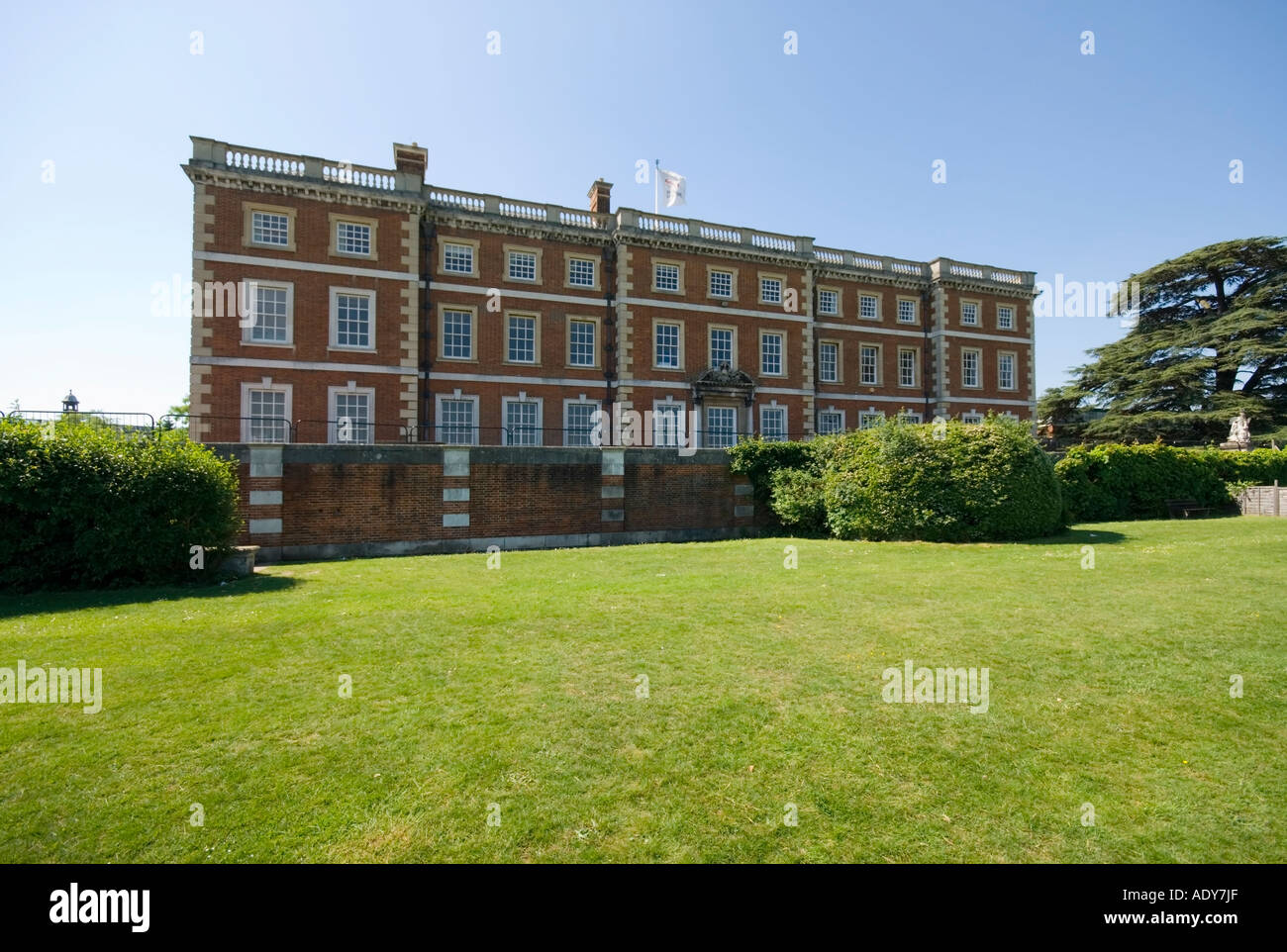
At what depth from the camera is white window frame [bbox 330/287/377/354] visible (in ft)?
84.7

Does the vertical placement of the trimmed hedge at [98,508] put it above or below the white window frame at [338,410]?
below

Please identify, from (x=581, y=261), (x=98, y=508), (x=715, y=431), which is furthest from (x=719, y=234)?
(x=98, y=508)

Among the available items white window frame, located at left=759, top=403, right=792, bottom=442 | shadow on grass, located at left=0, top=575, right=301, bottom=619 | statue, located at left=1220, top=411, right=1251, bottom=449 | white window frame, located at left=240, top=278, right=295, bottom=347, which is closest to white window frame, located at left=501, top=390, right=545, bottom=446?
white window frame, located at left=240, top=278, right=295, bottom=347

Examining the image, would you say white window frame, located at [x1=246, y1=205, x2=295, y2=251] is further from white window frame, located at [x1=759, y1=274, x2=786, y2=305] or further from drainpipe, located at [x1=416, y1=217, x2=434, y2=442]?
white window frame, located at [x1=759, y1=274, x2=786, y2=305]

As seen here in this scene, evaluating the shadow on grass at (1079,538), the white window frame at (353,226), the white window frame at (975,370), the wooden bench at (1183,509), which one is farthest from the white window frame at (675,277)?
A: the wooden bench at (1183,509)

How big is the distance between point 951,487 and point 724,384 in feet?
50.9

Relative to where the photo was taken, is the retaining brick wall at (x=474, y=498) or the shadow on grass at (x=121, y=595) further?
the retaining brick wall at (x=474, y=498)

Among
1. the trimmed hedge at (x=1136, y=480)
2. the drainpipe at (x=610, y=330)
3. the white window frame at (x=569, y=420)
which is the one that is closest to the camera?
the trimmed hedge at (x=1136, y=480)

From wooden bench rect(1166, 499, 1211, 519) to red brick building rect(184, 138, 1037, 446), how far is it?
14344 mm

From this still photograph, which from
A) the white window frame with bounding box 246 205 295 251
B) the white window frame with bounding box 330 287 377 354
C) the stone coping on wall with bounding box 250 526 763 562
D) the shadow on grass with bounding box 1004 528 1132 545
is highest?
the white window frame with bounding box 246 205 295 251

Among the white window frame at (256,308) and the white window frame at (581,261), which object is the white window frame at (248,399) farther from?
the white window frame at (581,261)

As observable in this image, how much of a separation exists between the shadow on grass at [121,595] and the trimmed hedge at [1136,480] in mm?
24460

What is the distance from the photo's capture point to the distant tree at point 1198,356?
36938 millimetres
